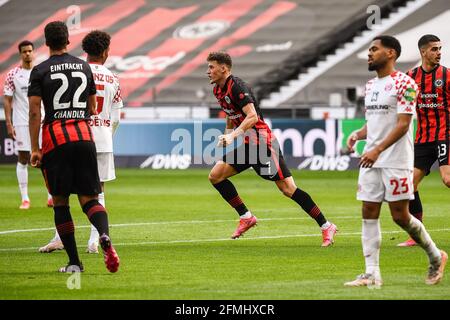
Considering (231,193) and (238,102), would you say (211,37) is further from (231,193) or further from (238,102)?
(238,102)

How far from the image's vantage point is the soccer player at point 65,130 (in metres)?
9.52

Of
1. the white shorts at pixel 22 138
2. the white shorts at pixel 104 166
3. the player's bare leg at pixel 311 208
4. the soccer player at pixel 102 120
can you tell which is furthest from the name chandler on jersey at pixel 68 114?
the white shorts at pixel 22 138

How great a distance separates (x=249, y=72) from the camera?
3762 centimetres

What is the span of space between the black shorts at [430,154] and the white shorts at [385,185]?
3830 mm

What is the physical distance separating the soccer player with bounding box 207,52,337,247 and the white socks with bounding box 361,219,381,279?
3.17 meters

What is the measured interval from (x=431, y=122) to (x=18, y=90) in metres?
7.67

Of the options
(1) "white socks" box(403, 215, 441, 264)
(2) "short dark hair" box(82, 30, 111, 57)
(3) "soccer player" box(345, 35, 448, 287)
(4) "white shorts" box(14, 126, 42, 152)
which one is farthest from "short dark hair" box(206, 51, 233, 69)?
(4) "white shorts" box(14, 126, 42, 152)

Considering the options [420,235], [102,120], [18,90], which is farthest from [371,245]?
[18,90]

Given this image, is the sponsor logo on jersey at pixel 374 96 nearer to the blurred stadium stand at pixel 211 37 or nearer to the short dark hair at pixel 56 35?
the short dark hair at pixel 56 35

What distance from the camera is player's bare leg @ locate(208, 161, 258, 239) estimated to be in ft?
42.0

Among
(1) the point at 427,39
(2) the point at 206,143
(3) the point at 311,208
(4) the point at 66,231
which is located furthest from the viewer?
(2) the point at 206,143

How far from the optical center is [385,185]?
8.84 meters
